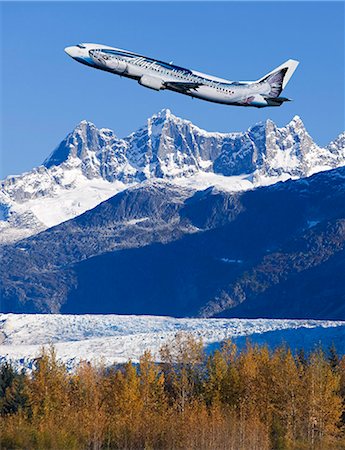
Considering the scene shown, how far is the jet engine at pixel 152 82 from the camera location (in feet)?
211

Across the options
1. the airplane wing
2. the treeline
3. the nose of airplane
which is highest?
the nose of airplane

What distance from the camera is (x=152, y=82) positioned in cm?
6462

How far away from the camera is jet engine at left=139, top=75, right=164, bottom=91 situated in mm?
64250

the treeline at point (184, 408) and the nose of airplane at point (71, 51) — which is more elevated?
the nose of airplane at point (71, 51)

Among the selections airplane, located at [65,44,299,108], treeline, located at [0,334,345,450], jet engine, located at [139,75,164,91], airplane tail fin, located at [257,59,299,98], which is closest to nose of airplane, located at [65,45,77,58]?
Answer: airplane, located at [65,44,299,108]

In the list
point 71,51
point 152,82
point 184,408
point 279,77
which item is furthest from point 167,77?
point 184,408

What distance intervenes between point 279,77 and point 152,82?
1124 centimetres

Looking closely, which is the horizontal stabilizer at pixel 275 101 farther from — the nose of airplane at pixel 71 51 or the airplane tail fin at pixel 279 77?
the nose of airplane at pixel 71 51

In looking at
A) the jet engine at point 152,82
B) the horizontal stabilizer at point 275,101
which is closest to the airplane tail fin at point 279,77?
the horizontal stabilizer at point 275,101

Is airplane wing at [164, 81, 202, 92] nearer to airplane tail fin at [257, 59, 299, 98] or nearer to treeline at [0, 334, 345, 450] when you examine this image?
airplane tail fin at [257, 59, 299, 98]

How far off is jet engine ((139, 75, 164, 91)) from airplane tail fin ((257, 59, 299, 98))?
7533mm

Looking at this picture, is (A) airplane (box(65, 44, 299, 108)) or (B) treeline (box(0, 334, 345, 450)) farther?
(B) treeline (box(0, 334, 345, 450))

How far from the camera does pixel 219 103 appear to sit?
2579 inches

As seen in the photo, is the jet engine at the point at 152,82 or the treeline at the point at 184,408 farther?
the treeline at the point at 184,408
